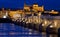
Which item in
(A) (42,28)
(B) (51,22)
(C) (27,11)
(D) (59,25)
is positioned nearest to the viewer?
(D) (59,25)

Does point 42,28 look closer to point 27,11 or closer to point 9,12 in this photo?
point 27,11

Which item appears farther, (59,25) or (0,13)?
(0,13)

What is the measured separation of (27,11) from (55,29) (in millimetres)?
114840

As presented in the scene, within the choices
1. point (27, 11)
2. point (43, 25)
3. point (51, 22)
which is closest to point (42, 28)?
point (43, 25)

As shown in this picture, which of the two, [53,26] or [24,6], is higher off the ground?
[24,6]

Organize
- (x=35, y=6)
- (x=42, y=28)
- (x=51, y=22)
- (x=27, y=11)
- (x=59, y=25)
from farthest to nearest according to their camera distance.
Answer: (x=35, y=6)
(x=27, y=11)
(x=42, y=28)
(x=51, y=22)
(x=59, y=25)

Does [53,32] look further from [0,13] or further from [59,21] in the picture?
[0,13]

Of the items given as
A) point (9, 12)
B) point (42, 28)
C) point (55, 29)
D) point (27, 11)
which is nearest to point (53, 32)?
point (55, 29)

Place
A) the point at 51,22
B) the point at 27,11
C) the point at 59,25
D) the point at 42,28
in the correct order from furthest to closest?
the point at 27,11 < the point at 42,28 < the point at 51,22 < the point at 59,25

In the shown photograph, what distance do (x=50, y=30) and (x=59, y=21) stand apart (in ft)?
4.83

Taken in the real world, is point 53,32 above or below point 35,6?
below

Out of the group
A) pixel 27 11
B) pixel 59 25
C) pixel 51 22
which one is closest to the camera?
pixel 59 25

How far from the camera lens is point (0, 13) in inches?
5910

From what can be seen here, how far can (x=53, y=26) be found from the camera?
31.2 m
